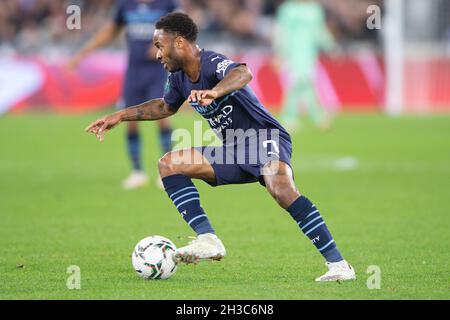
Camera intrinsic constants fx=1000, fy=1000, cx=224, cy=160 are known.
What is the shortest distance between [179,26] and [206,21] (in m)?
19.0

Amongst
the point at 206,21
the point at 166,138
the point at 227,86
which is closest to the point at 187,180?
the point at 227,86

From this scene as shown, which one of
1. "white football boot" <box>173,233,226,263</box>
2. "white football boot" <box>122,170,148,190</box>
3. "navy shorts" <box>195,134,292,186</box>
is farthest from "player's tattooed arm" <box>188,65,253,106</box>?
"white football boot" <box>122,170,148,190</box>

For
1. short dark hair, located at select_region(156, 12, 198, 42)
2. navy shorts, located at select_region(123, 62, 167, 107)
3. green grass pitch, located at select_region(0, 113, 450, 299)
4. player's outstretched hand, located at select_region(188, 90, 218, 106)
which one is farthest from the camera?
navy shorts, located at select_region(123, 62, 167, 107)

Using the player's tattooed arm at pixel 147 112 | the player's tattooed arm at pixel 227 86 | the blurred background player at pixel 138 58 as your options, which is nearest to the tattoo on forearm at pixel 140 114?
the player's tattooed arm at pixel 147 112

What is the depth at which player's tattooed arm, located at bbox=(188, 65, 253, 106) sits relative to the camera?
6465mm

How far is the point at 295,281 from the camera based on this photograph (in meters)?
6.96

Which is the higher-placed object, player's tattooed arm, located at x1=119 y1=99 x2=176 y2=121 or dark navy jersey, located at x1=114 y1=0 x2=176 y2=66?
dark navy jersey, located at x1=114 y1=0 x2=176 y2=66

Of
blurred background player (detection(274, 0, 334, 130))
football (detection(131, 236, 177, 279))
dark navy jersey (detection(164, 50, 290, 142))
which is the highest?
blurred background player (detection(274, 0, 334, 130))

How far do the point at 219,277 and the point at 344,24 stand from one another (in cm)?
2041

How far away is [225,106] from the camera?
23.9ft

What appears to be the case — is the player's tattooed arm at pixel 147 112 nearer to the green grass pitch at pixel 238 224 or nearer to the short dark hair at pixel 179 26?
the short dark hair at pixel 179 26

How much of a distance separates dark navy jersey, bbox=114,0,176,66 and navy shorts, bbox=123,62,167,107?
0.36 feet

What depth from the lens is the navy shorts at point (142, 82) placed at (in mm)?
12897

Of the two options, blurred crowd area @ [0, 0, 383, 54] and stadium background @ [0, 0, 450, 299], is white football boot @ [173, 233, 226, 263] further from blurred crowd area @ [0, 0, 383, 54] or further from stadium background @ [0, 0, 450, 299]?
blurred crowd area @ [0, 0, 383, 54]
